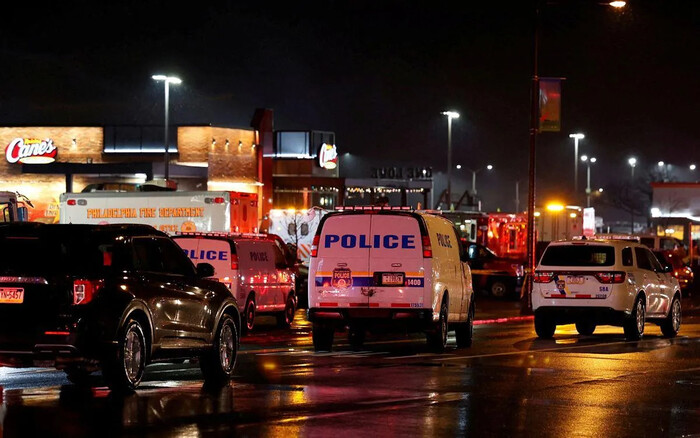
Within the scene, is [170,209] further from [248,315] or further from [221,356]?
[221,356]

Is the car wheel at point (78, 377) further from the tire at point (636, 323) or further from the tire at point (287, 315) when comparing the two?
the tire at point (287, 315)

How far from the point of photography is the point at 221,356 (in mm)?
14258

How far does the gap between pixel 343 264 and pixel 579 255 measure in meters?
5.72

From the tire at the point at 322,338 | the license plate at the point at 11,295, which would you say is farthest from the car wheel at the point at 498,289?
the license plate at the point at 11,295

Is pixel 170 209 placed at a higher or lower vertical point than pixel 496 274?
higher

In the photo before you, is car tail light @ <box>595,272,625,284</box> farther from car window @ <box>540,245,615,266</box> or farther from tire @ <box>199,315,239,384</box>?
tire @ <box>199,315,239,384</box>

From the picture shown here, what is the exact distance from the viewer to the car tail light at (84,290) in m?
12.0

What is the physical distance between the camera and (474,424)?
1057cm

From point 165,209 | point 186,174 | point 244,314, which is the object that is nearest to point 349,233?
point 244,314

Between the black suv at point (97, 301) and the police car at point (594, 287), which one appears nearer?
the black suv at point (97, 301)

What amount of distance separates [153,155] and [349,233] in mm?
43592

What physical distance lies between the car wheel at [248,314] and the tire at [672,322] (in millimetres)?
8038

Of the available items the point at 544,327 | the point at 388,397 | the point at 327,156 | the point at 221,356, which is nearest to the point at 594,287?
the point at 544,327

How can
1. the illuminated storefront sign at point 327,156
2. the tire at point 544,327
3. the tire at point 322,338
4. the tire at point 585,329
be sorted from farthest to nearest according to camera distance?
the illuminated storefront sign at point 327,156, the tire at point 585,329, the tire at point 544,327, the tire at point 322,338
